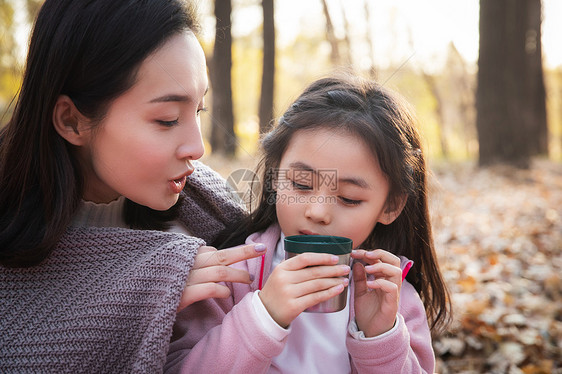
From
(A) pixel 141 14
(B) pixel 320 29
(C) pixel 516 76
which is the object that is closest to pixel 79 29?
(A) pixel 141 14

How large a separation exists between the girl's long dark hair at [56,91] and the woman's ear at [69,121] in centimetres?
3

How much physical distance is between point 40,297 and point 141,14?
1106 mm

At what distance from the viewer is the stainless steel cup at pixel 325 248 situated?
151 centimetres

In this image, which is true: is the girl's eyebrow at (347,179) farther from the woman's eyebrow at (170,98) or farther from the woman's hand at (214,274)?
the woman's eyebrow at (170,98)

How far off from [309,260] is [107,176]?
883 millimetres

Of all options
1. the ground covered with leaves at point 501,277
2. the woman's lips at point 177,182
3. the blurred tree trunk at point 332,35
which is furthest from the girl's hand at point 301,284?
the blurred tree trunk at point 332,35

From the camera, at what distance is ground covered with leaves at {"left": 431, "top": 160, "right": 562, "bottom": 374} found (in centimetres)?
284

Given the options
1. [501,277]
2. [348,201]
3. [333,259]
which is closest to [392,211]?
[348,201]

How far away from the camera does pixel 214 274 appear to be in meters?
1.65

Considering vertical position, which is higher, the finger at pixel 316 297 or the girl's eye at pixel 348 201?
the girl's eye at pixel 348 201

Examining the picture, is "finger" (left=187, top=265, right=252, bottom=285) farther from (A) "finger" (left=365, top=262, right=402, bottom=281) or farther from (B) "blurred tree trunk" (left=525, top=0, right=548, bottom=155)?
(B) "blurred tree trunk" (left=525, top=0, right=548, bottom=155)

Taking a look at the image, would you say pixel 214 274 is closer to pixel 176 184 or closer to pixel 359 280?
pixel 176 184

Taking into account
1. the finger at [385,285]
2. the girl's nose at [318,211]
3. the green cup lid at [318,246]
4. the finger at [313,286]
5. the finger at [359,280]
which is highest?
the girl's nose at [318,211]

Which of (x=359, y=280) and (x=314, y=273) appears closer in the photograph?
(x=314, y=273)
